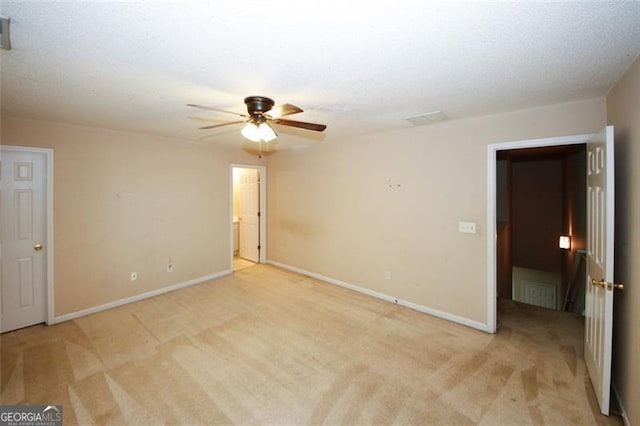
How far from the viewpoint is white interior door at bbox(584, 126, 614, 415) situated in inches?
74.8

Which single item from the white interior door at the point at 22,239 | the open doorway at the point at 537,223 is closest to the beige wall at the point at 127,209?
the white interior door at the point at 22,239

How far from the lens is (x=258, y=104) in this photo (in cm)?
233

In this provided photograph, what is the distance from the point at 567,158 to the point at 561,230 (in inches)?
66.3

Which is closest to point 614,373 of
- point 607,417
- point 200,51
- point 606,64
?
point 607,417

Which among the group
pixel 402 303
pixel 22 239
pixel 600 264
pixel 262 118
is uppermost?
pixel 262 118

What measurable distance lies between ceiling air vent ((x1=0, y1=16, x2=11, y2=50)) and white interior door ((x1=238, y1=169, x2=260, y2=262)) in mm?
4307

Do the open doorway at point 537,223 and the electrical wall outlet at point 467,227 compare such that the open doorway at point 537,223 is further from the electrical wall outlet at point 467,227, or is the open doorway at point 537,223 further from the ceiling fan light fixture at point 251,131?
the ceiling fan light fixture at point 251,131

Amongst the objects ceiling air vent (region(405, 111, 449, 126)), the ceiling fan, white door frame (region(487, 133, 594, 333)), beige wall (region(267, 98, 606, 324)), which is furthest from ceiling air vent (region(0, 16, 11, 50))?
white door frame (region(487, 133, 594, 333))

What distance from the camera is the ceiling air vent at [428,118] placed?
298 cm

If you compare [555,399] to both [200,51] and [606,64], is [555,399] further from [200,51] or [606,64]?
[200,51]

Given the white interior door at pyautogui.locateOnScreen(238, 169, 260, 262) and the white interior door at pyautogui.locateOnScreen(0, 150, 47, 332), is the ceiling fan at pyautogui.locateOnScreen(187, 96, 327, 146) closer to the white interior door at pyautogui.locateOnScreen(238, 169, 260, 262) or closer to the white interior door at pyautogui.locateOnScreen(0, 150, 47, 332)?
the white interior door at pyautogui.locateOnScreen(0, 150, 47, 332)

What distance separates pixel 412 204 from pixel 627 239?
1997mm

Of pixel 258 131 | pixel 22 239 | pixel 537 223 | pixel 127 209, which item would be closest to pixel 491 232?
pixel 258 131

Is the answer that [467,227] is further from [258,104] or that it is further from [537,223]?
[537,223]
